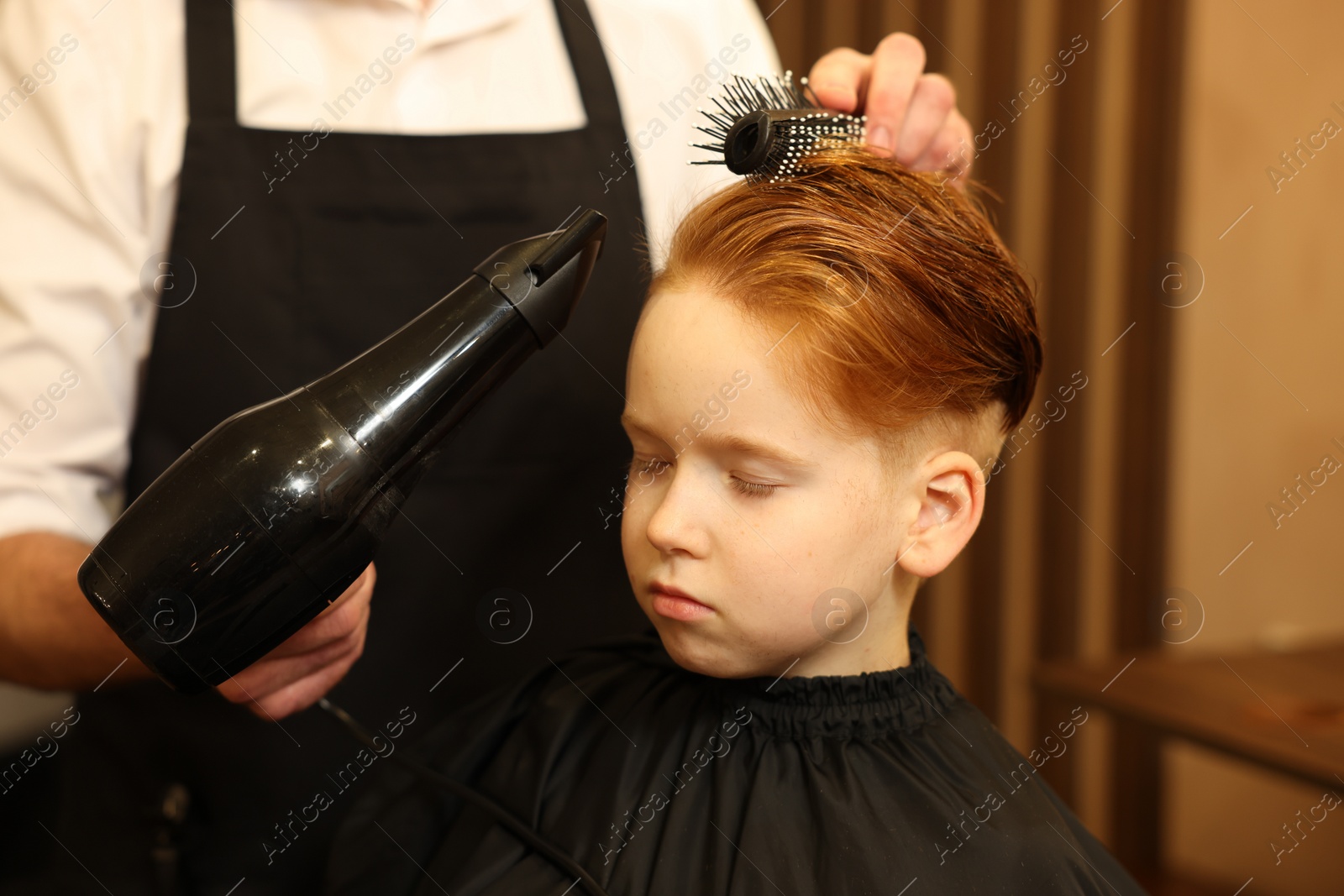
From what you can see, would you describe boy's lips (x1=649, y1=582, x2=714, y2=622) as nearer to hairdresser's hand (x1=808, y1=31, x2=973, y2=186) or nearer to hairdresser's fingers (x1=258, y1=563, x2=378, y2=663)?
hairdresser's fingers (x1=258, y1=563, x2=378, y2=663)

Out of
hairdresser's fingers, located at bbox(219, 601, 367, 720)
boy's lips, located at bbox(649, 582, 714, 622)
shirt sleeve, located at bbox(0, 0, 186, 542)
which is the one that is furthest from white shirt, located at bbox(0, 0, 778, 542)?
boy's lips, located at bbox(649, 582, 714, 622)

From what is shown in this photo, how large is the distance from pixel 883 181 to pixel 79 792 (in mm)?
976

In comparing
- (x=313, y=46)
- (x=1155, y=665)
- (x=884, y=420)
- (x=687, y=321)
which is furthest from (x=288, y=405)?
(x=1155, y=665)

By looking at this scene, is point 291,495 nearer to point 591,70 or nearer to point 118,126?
point 118,126

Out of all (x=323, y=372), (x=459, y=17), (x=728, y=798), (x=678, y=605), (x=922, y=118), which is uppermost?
(x=459, y=17)

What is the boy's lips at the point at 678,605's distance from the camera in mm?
756

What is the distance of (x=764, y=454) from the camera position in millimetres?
733

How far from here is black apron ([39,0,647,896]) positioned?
993 millimetres

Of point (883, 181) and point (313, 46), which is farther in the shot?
point (313, 46)

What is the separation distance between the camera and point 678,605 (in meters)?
0.76

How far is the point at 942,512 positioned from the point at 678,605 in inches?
9.0

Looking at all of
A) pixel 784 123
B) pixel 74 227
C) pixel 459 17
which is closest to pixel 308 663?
pixel 74 227

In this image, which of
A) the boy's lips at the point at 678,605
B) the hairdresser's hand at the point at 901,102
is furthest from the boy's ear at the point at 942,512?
the hairdresser's hand at the point at 901,102

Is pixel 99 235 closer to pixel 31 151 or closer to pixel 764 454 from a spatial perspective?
pixel 31 151
